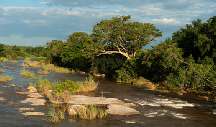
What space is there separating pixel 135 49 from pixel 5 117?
137ft

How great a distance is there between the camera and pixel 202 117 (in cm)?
3184

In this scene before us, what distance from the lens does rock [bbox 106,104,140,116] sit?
31600mm

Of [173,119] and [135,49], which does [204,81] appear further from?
[135,49]

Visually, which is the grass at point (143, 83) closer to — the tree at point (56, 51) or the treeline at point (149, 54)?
the treeline at point (149, 54)

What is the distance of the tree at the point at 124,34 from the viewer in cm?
6538

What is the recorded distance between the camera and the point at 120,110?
107 feet

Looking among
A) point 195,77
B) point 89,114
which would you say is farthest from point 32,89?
point 195,77

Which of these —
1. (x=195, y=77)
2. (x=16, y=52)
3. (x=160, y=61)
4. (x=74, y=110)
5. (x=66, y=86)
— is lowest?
(x=16, y=52)

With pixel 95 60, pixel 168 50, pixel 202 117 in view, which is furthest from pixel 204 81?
pixel 95 60

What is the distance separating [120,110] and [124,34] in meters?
34.4

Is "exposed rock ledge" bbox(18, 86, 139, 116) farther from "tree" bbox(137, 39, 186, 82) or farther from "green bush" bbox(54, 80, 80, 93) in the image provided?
"tree" bbox(137, 39, 186, 82)

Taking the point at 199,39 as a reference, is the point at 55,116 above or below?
below

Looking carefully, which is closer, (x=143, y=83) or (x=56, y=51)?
(x=143, y=83)

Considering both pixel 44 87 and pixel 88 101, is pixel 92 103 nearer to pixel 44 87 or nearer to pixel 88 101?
pixel 88 101
